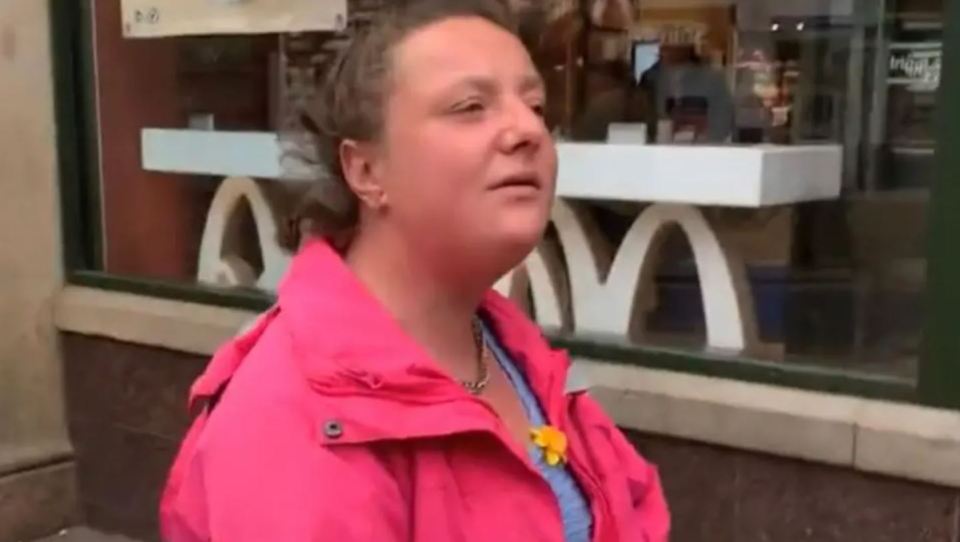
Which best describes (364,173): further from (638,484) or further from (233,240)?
(233,240)

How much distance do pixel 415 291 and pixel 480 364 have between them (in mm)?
188

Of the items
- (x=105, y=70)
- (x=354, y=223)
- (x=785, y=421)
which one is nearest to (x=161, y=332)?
(x=105, y=70)

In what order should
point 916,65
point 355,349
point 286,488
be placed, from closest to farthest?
1. point 286,488
2. point 355,349
3. point 916,65

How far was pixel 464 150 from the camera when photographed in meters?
1.71

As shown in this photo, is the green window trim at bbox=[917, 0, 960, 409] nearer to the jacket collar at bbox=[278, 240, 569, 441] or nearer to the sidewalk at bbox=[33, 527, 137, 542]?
the jacket collar at bbox=[278, 240, 569, 441]

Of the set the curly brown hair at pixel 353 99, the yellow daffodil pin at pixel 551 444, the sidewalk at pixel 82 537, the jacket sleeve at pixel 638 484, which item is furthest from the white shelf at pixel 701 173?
the sidewalk at pixel 82 537

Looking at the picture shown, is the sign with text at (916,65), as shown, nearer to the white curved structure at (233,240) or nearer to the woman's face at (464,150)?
the woman's face at (464,150)

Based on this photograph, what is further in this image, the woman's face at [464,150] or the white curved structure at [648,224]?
the white curved structure at [648,224]

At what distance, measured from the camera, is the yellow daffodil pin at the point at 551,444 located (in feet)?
6.14

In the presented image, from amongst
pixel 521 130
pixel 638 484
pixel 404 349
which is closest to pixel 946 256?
pixel 638 484

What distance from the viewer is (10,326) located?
429cm

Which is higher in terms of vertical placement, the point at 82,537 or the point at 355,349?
the point at 355,349

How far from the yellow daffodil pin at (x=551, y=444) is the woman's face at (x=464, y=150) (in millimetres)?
269

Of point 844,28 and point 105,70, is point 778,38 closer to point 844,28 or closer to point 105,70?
point 844,28
